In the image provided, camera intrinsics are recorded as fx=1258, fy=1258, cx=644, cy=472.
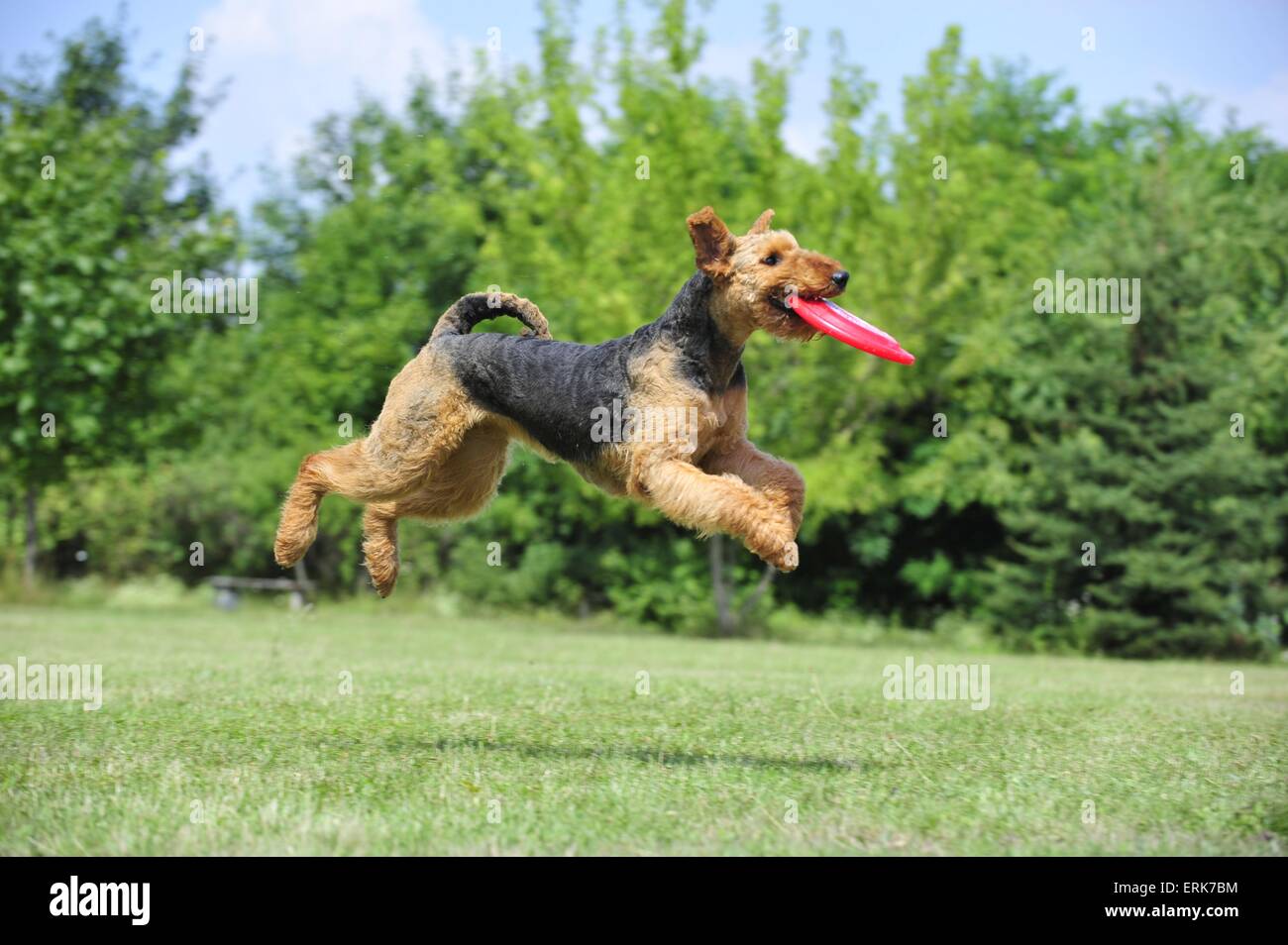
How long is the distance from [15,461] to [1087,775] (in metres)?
17.7

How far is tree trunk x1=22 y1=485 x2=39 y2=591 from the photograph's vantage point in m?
22.3

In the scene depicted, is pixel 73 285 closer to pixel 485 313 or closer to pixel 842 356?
pixel 842 356

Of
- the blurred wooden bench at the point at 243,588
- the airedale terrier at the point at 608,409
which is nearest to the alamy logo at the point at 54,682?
the airedale terrier at the point at 608,409

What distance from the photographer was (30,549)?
23281 millimetres

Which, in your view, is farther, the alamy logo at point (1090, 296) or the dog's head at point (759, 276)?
the alamy logo at point (1090, 296)

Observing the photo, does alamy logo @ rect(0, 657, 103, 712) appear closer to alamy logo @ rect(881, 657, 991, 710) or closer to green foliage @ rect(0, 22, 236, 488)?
alamy logo @ rect(881, 657, 991, 710)

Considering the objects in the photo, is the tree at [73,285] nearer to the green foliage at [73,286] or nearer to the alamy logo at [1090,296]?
the green foliage at [73,286]

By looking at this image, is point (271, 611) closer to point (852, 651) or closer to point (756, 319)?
point (852, 651)

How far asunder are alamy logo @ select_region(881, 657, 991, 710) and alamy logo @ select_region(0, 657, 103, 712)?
214 inches

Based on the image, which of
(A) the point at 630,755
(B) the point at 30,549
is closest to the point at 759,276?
(A) the point at 630,755

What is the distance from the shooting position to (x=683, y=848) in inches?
165

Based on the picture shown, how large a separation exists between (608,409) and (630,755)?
1643 mm

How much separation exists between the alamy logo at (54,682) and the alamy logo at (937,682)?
5.44 m
